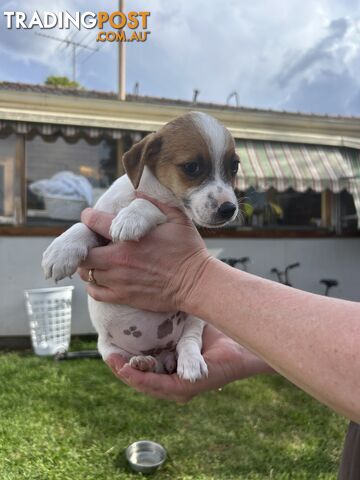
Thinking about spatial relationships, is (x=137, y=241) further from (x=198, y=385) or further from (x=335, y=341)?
(x=335, y=341)

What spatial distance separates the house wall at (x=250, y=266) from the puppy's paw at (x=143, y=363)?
193 inches

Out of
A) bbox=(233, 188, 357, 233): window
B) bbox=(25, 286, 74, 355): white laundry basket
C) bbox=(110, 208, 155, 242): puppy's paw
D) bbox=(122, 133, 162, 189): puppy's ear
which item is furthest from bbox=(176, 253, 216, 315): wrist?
bbox=(233, 188, 357, 233): window

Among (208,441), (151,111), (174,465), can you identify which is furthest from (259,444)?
(151,111)

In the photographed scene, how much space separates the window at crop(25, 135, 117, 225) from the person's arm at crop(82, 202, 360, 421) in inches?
192

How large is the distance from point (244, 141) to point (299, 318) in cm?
629

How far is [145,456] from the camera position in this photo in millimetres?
3248

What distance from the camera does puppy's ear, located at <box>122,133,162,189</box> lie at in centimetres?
185

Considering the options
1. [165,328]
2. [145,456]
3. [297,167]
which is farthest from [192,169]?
[297,167]

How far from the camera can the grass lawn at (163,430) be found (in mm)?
3139

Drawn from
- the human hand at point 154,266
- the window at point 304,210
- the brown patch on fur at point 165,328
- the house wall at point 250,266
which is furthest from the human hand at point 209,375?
the window at point 304,210

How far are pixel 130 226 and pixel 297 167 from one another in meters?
5.92

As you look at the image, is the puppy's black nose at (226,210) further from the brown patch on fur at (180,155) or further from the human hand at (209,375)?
the human hand at (209,375)

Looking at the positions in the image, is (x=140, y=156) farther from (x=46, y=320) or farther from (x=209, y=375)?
(x=46, y=320)

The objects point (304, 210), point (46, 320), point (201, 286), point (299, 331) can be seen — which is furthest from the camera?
point (304, 210)
